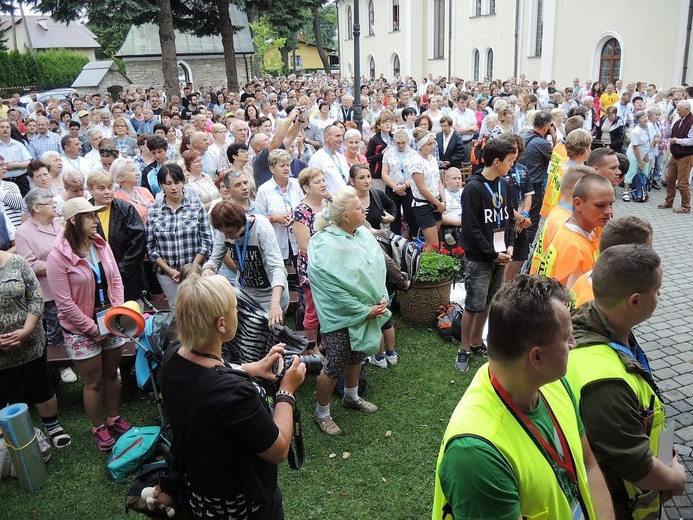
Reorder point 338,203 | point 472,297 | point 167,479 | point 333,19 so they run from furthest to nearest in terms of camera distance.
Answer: point 333,19
point 472,297
point 338,203
point 167,479

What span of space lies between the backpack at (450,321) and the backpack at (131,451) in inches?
123

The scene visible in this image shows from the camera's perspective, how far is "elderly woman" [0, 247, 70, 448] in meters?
4.12

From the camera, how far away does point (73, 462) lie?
4.48 meters

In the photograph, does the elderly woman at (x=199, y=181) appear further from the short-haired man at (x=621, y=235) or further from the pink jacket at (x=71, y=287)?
the short-haired man at (x=621, y=235)

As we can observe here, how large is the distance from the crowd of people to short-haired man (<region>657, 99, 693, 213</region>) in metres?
2.80

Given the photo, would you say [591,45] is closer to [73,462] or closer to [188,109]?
[188,109]

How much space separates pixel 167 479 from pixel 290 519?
4.67 feet

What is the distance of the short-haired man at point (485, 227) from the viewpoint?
16.7 ft

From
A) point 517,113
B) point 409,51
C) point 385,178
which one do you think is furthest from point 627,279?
point 409,51

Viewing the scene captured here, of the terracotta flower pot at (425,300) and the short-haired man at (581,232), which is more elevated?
the short-haired man at (581,232)

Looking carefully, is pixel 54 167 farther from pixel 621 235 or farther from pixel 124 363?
pixel 621 235

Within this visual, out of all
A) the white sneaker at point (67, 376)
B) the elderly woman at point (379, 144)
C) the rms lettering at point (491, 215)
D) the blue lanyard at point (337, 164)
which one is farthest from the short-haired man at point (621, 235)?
the elderly woman at point (379, 144)

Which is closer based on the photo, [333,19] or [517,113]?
[517,113]

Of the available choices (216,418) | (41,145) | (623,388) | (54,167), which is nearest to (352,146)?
(54,167)
